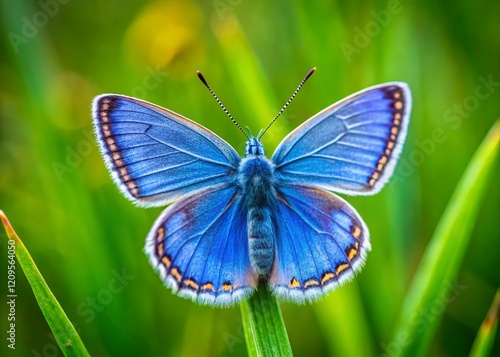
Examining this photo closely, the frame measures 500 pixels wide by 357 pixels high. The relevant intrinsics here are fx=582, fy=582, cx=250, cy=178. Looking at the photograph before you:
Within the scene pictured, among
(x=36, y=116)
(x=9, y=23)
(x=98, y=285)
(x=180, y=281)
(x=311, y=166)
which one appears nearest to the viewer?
(x=180, y=281)

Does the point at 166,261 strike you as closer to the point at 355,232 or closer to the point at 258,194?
the point at 258,194

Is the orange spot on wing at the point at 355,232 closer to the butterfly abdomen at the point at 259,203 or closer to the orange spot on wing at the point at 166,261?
the butterfly abdomen at the point at 259,203

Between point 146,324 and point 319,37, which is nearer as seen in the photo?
point 146,324

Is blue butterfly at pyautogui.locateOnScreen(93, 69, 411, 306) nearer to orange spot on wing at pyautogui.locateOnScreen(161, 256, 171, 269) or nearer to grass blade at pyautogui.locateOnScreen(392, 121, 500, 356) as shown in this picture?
orange spot on wing at pyautogui.locateOnScreen(161, 256, 171, 269)

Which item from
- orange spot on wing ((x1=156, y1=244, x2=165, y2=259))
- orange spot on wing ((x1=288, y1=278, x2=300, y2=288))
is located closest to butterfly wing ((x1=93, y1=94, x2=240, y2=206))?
orange spot on wing ((x1=156, y1=244, x2=165, y2=259))

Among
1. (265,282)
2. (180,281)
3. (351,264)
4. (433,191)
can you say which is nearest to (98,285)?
(180,281)

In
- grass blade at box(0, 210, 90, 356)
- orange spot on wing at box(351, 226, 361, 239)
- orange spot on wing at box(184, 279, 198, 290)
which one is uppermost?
orange spot on wing at box(351, 226, 361, 239)

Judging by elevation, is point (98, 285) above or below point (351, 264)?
below

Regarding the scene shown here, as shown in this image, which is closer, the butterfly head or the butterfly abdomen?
the butterfly abdomen

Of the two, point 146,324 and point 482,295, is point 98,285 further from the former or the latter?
point 482,295
